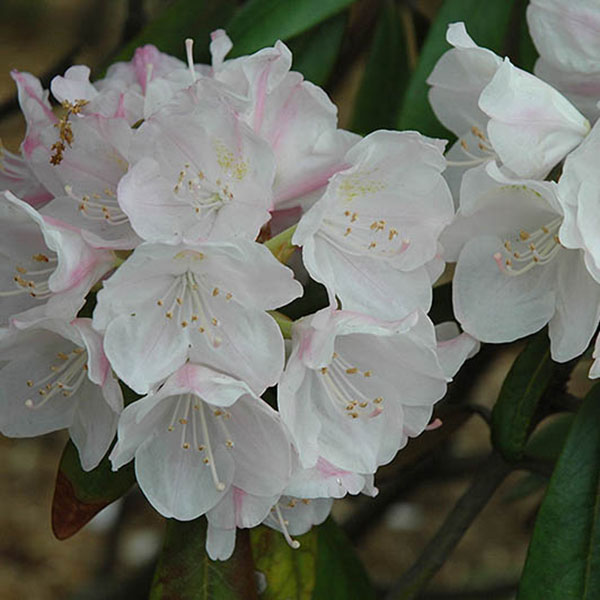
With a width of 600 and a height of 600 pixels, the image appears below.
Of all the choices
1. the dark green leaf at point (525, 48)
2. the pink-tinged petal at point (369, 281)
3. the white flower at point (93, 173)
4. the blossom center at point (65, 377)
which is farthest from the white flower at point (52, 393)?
the dark green leaf at point (525, 48)

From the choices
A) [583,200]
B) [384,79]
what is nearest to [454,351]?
[583,200]

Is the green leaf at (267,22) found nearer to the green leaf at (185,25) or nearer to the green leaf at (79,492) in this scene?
the green leaf at (185,25)

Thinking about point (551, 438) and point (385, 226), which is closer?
point (385, 226)

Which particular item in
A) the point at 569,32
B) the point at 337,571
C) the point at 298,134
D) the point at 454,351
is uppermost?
the point at 569,32

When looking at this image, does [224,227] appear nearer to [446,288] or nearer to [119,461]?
[119,461]

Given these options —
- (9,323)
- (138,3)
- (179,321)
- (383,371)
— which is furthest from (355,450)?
(138,3)

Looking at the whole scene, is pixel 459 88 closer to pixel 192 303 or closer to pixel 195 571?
pixel 192 303
